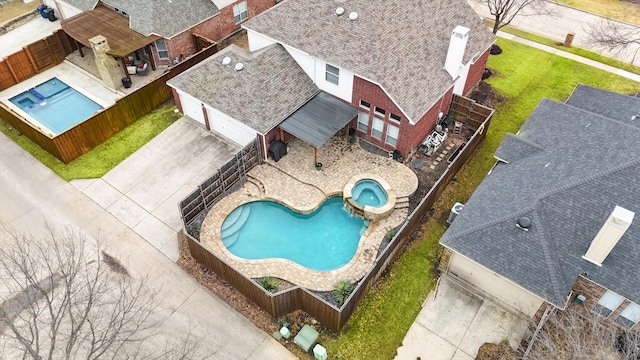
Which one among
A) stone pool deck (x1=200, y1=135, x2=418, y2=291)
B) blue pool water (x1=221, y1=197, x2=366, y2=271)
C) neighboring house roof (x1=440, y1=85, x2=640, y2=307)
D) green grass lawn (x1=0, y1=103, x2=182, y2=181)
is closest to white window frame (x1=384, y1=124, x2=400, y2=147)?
stone pool deck (x1=200, y1=135, x2=418, y2=291)

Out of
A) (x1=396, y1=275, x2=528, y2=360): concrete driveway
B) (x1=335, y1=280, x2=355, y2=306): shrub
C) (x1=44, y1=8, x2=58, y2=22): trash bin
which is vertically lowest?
(x1=396, y1=275, x2=528, y2=360): concrete driveway

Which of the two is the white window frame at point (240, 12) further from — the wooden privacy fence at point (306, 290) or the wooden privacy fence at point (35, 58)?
the wooden privacy fence at point (306, 290)

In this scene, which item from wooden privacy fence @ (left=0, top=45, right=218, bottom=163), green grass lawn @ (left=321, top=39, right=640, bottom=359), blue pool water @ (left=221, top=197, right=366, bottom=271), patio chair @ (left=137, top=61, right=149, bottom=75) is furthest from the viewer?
patio chair @ (left=137, top=61, right=149, bottom=75)

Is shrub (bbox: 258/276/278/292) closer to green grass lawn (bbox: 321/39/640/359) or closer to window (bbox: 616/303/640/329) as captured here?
green grass lawn (bbox: 321/39/640/359)

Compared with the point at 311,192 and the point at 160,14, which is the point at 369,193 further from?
the point at 160,14

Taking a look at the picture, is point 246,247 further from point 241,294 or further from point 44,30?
point 44,30
